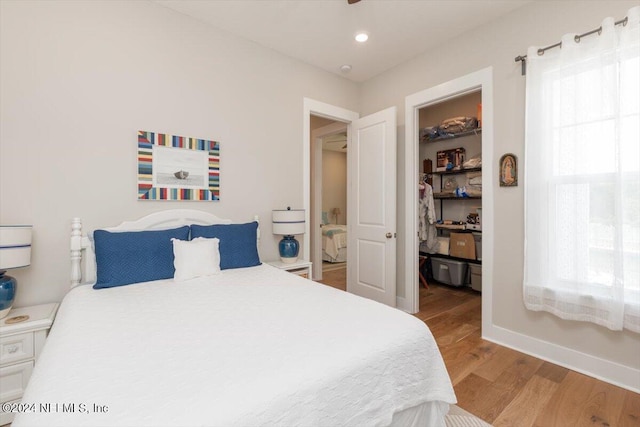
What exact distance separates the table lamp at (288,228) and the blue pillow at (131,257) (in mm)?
1048

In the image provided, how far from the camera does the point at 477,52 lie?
2.74 m

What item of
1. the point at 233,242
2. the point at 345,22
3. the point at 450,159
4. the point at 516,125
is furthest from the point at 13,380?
the point at 450,159

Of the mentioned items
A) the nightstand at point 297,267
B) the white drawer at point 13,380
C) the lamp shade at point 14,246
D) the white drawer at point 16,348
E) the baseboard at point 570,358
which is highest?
the lamp shade at point 14,246

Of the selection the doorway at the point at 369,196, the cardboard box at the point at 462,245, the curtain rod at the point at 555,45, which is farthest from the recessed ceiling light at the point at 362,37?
the cardboard box at the point at 462,245

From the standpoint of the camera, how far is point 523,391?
6.32ft

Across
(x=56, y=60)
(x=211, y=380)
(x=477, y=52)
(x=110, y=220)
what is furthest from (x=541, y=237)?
(x=56, y=60)

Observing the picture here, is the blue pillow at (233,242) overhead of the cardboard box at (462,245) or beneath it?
overhead

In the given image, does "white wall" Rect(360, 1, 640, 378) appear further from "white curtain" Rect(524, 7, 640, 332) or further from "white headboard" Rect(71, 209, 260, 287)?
"white headboard" Rect(71, 209, 260, 287)

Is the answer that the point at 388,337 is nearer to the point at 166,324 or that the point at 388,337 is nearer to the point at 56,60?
the point at 166,324

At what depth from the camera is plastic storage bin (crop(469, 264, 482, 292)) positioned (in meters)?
3.96

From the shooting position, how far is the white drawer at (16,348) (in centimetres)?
162

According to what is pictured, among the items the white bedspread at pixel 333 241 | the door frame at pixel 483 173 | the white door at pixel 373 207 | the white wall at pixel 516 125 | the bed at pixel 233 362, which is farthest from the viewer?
the white bedspread at pixel 333 241

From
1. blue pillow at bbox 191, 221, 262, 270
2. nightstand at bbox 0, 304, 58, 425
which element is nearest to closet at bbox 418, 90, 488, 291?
blue pillow at bbox 191, 221, 262, 270

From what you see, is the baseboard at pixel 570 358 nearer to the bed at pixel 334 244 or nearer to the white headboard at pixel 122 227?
the white headboard at pixel 122 227
